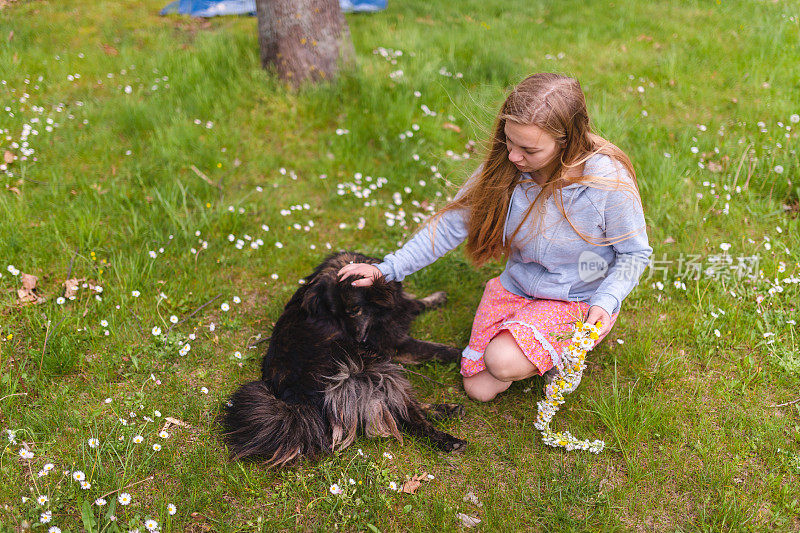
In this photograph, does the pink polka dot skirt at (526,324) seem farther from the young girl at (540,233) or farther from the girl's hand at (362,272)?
the girl's hand at (362,272)

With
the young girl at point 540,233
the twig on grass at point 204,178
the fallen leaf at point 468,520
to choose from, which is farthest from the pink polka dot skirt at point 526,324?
the twig on grass at point 204,178

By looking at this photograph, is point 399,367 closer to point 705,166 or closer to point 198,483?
point 198,483

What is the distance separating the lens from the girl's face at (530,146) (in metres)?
2.46

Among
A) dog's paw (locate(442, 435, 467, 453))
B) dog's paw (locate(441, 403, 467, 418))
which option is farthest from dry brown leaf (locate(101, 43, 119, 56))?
dog's paw (locate(442, 435, 467, 453))

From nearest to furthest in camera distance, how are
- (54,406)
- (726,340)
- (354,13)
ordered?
(54,406) → (726,340) → (354,13)

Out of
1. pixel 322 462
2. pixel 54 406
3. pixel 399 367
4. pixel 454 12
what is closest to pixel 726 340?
pixel 399 367

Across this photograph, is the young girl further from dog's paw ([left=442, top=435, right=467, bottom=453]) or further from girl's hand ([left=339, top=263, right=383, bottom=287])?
dog's paw ([left=442, top=435, right=467, bottom=453])

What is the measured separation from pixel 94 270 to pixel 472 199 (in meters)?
2.50

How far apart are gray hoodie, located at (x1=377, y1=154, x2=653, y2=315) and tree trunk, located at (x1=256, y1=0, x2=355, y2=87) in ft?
8.83

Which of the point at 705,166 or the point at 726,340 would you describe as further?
the point at 705,166

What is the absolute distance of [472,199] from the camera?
2.98 meters

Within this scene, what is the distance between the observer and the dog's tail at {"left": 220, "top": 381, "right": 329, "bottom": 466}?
263 centimetres

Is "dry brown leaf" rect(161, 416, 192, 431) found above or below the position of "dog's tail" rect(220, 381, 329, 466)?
below

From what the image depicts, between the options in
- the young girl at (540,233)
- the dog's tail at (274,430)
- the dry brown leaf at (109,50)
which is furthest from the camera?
the dry brown leaf at (109,50)
